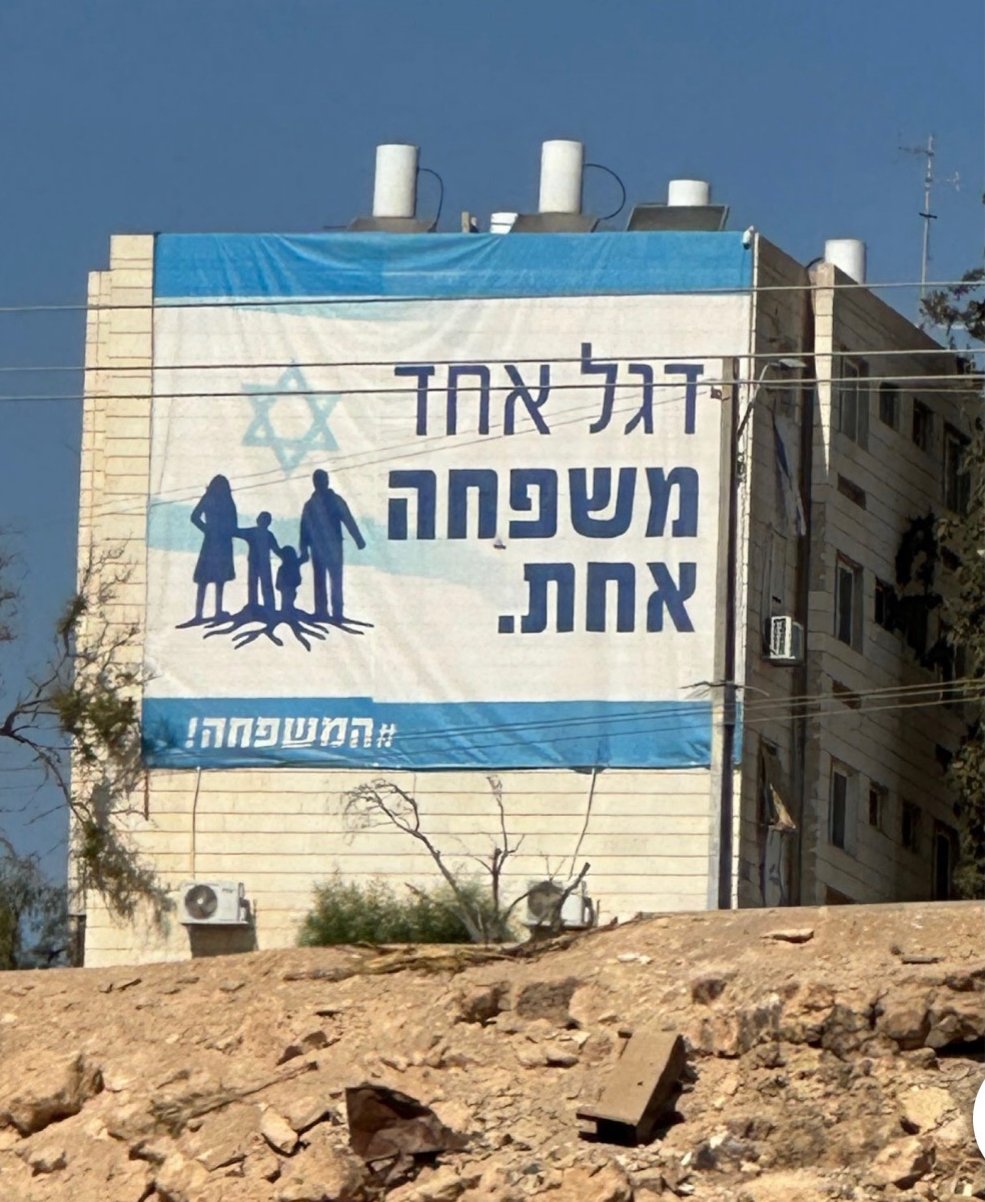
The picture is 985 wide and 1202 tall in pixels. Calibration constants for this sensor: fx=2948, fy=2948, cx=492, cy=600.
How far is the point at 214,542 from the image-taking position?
3866 centimetres

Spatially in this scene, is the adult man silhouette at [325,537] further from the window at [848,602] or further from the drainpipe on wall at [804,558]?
the window at [848,602]

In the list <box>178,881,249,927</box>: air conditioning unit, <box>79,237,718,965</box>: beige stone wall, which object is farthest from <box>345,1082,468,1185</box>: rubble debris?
<box>178,881,249,927</box>: air conditioning unit

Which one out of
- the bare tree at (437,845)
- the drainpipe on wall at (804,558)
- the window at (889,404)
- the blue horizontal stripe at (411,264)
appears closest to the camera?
the bare tree at (437,845)

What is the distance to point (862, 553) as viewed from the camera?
4200 cm

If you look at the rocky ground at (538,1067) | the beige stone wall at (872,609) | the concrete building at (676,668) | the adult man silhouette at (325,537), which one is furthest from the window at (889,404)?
the rocky ground at (538,1067)

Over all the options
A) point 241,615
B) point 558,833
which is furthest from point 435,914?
point 241,615

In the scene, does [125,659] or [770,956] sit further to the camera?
[125,659]

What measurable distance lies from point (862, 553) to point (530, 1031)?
23277 millimetres

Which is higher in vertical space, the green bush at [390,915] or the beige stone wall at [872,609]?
the beige stone wall at [872,609]

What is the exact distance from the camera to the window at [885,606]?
42.5m

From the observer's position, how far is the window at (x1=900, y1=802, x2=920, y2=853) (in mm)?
43062

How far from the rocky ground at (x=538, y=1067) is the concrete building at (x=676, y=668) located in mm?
16459

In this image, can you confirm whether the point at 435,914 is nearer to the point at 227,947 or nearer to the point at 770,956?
the point at 227,947

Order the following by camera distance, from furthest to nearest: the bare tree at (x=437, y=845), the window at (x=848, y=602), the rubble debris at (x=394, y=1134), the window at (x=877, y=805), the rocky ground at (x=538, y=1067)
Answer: the window at (x=877, y=805) < the window at (x=848, y=602) < the bare tree at (x=437, y=845) < the rubble debris at (x=394, y=1134) < the rocky ground at (x=538, y=1067)
